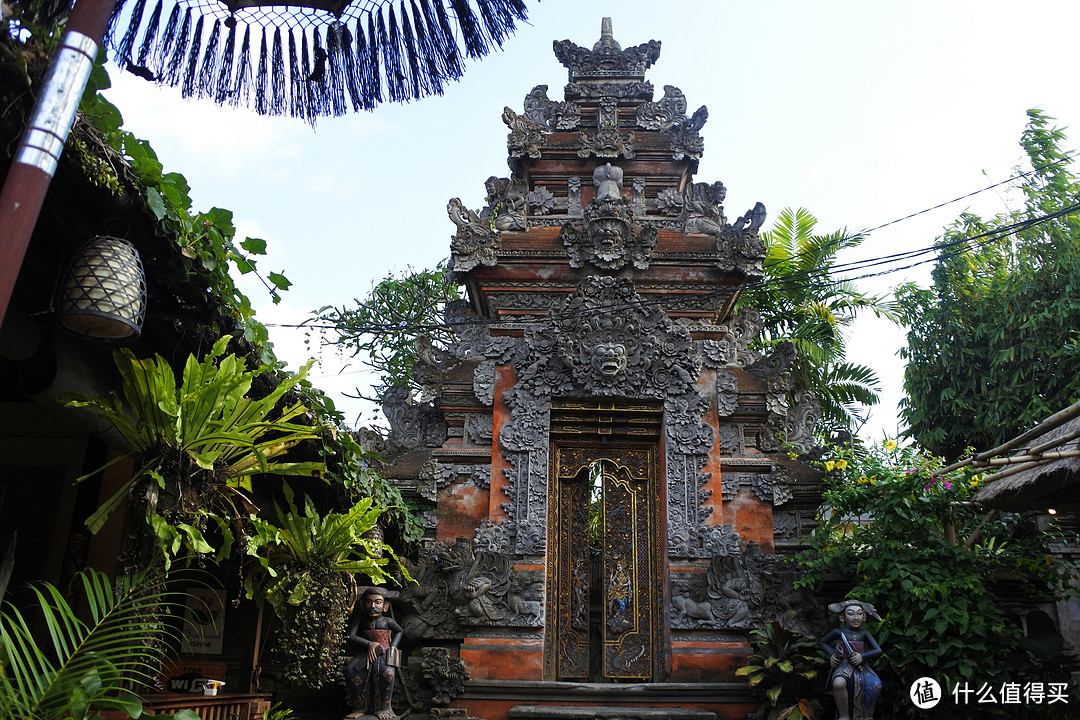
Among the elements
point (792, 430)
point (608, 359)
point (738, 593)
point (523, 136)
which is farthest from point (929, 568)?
point (523, 136)

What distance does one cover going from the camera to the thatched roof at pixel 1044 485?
5.93 metres

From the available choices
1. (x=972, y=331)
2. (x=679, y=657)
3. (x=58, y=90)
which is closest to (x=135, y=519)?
(x=58, y=90)

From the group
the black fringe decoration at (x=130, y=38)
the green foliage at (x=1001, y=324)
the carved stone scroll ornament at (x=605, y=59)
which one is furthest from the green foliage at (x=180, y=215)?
the green foliage at (x=1001, y=324)

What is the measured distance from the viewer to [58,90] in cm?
203

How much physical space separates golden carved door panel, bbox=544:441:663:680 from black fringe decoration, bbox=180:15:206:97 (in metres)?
6.59

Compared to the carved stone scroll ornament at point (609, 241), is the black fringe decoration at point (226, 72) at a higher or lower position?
lower

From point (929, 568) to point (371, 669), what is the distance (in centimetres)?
521

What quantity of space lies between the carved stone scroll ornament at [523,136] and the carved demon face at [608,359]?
3.25m

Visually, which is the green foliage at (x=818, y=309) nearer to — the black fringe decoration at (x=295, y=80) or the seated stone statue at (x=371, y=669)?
the seated stone statue at (x=371, y=669)

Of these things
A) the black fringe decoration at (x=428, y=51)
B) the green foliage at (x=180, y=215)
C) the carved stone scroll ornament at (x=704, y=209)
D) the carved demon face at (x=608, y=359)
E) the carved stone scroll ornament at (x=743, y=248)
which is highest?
the carved stone scroll ornament at (x=704, y=209)

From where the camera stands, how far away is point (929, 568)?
755 cm

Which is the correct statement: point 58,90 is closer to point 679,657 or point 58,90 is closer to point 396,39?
point 396,39

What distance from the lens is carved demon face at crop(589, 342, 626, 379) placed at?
9109 mm

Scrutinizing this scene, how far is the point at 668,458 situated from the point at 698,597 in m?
1.51
